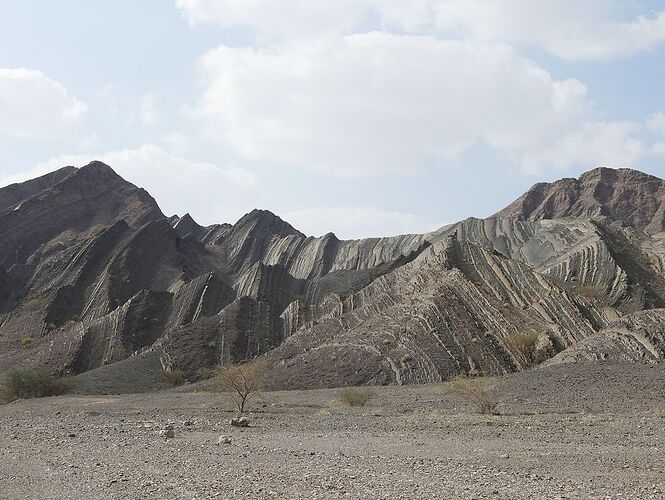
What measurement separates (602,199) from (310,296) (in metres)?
102

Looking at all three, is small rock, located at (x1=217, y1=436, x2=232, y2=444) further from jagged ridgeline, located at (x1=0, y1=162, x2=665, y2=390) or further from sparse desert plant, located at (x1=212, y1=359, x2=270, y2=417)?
jagged ridgeline, located at (x1=0, y1=162, x2=665, y2=390)

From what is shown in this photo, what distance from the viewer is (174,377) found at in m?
48.4

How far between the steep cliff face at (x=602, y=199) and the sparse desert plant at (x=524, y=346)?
354 ft

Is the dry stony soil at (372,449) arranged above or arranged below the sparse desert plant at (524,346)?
below

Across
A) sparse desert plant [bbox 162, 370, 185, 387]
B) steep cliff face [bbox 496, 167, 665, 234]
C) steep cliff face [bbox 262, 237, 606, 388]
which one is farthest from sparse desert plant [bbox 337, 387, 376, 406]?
steep cliff face [bbox 496, 167, 665, 234]

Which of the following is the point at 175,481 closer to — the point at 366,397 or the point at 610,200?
the point at 366,397

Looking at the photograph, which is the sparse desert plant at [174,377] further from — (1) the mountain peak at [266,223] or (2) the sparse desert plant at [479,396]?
(1) the mountain peak at [266,223]

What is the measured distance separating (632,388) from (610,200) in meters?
134

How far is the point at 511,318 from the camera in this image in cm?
4431

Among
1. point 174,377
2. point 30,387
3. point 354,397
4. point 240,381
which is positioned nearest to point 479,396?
point 354,397

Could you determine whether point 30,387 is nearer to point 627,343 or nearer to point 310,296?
point 310,296

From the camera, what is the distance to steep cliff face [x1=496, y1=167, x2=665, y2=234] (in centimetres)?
14600

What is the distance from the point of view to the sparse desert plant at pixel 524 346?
40.1m

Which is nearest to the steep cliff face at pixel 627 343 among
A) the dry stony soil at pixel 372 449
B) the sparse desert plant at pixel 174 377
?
the dry stony soil at pixel 372 449
